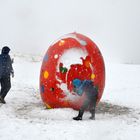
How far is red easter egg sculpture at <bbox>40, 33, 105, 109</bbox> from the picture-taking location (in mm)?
11812

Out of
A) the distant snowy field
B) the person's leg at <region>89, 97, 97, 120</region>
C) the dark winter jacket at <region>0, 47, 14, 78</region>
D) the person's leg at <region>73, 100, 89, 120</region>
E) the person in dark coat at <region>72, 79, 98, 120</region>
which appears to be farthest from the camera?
the dark winter jacket at <region>0, 47, 14, 78</region>

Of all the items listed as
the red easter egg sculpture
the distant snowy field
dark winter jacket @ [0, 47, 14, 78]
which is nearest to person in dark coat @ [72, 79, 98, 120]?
the red easter egg sculpture

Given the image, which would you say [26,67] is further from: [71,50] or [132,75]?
[71,50]

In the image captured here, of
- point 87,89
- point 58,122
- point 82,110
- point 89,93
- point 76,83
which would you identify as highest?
point 76,83

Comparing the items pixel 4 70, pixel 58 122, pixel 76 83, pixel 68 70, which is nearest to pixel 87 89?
pixel 76 83

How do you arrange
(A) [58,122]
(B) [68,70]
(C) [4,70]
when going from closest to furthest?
(A) [58,122] → (B) [68,70] → (C) [4,70]

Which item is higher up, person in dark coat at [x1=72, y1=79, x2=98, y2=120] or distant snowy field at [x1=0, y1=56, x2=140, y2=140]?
person in dark coat at [x1=72, y1=79, x2=98, y2=120]

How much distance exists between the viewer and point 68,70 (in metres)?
11.8

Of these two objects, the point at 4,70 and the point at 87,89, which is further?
the point at 4,70

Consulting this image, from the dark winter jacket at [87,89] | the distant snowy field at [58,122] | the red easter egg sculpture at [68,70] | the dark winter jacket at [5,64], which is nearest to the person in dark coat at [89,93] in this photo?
the dark winter jacket at [87,89]

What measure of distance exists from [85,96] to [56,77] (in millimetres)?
1072

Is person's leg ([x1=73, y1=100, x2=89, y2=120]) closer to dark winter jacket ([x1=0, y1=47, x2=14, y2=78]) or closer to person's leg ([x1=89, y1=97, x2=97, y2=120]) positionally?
person's leg ([x1=89, y1=97, x2=97, y2=120])

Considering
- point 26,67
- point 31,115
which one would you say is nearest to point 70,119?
point 31,115

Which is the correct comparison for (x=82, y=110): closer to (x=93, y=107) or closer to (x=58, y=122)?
(x=93, y=107)
